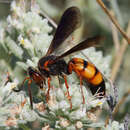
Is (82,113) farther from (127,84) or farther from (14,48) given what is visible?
(127,84)

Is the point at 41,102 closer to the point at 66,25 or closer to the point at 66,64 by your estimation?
the point at 66,64

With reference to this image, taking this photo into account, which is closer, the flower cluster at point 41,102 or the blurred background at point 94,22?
the flower cluster at point 41,102

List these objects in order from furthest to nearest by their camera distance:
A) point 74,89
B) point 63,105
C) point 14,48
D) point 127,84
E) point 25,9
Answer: point 127,84 → point 25,9 → point 14,48 → point 74,89 → point 63,105

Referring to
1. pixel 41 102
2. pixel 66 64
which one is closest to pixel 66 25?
pixel 66 64

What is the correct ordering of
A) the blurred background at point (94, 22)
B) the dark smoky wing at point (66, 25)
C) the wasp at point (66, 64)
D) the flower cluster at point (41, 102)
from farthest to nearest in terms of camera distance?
the blurred background at point (94, 22) → the dark smoky wing at point (66, 25) → the wasp at point (66, 64) → the flower cluster at point (41, 102)

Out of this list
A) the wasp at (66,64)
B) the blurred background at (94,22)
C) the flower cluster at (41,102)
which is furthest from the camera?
the blurred background at (94,22)

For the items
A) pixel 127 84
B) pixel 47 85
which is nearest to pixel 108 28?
pixel 127 84

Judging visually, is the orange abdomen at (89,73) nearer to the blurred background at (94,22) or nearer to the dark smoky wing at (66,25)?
the dark smoky wing at (66,25)

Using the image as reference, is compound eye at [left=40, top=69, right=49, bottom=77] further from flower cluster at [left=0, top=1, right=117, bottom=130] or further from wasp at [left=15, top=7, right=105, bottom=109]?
flower cluster at [left=0, top=1, right=117, bottom=130]

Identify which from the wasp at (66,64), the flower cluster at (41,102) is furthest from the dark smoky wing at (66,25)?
the flower cluster at (41,102)
